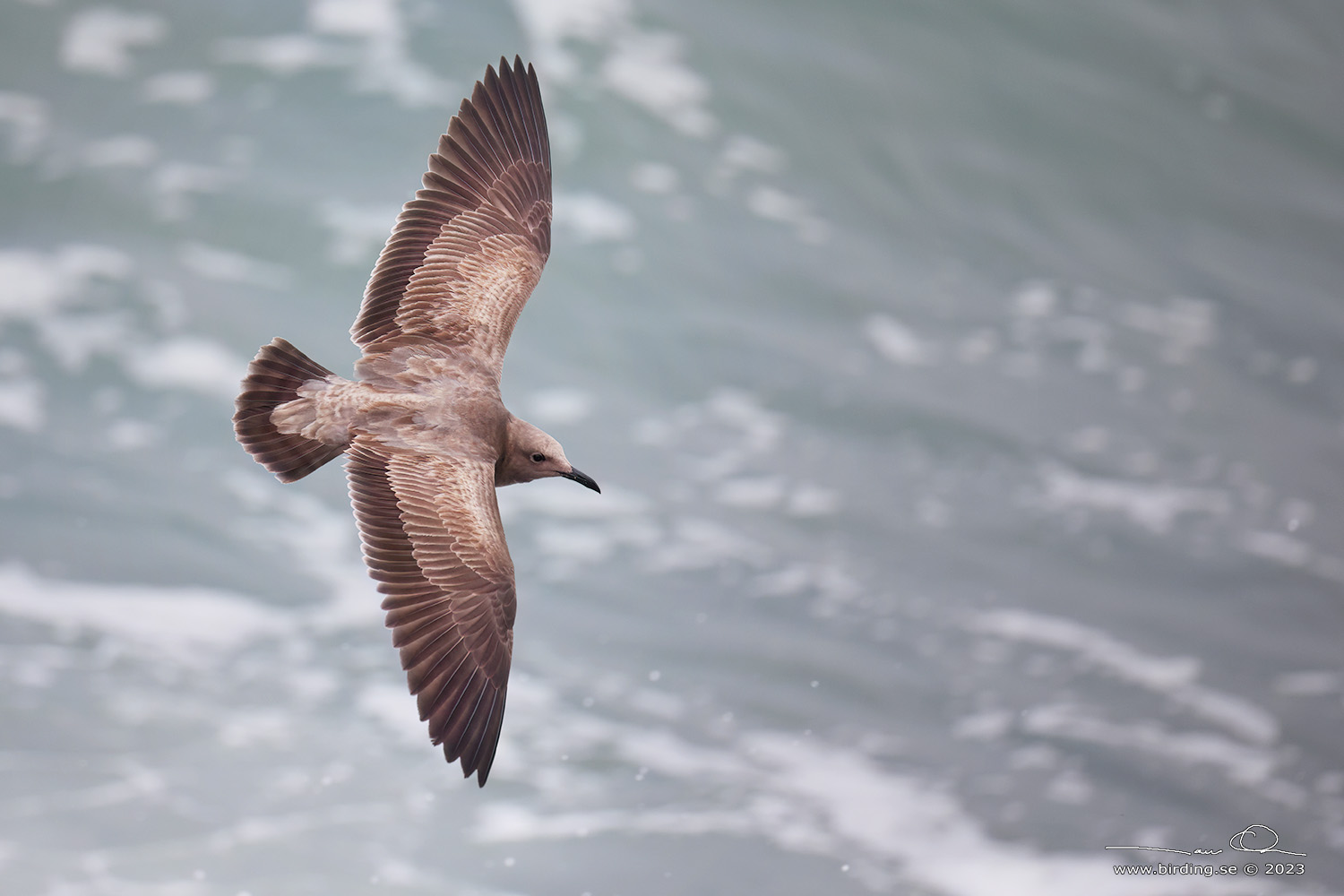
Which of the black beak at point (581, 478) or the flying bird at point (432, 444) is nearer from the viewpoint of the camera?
the flying bird at point (432, 444)

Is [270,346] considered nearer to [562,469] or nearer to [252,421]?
[252,421]

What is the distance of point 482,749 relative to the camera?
531 cm

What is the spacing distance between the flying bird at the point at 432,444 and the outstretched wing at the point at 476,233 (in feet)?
0.04

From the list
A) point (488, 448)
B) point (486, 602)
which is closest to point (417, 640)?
point (486, 602)

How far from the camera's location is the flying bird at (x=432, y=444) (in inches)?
215

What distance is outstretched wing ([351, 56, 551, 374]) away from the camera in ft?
20.7

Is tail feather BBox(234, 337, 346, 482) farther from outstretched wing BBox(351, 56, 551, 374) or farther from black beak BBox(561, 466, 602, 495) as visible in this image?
black beak BBox(561, 466, 602, 495)

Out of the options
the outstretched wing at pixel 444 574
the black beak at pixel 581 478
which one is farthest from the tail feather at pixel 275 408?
the black beak at pixel 581 478

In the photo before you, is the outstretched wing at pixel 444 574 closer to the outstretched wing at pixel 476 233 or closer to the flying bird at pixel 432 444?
the flying bird at pixel 432 444

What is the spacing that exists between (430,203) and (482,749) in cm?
324

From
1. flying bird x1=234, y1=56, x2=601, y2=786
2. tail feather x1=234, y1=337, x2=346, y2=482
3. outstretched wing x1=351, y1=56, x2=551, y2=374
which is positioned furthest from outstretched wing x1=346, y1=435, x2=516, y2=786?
outstretched wing x1=351, y1=56, x2=551, y2=374

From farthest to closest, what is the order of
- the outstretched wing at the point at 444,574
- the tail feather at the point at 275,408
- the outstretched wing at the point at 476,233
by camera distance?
the outstretched wing at the point at 476,233 < the tail feather at the point at 275,408 < the outstretched wing at the point at 444,574

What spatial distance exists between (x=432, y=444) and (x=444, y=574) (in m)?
0.64

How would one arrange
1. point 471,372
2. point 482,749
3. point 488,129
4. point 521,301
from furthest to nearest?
point 488,129
point 521,301
point 471,372
point 482,749
